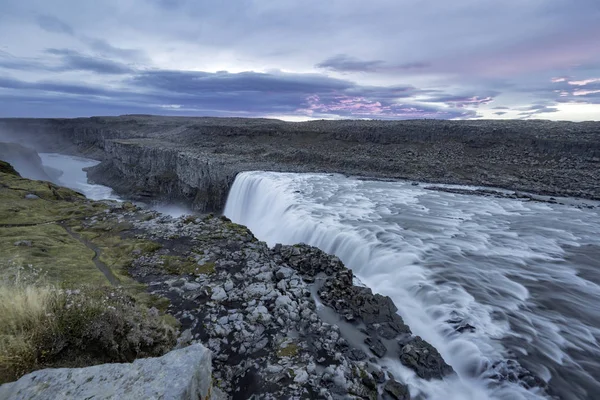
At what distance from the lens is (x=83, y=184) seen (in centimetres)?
6025

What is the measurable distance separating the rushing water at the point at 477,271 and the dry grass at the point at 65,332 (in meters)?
6.29

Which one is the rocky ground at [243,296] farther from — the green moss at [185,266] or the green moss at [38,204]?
the green moss at [38,204]

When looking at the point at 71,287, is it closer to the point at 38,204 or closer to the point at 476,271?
the point at 476,271

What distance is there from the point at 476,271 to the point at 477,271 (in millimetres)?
46

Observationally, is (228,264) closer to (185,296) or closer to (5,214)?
(185,296)

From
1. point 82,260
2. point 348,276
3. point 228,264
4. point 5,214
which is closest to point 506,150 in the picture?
point 348,276

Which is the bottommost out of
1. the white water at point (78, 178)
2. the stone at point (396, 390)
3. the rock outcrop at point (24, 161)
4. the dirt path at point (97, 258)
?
the white water at point (78, 178)

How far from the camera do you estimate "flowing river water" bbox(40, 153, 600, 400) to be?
8.32m

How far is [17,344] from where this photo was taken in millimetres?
4910

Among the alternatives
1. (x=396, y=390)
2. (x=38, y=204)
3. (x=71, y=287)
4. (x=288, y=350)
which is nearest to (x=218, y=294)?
(x=288, y=350)

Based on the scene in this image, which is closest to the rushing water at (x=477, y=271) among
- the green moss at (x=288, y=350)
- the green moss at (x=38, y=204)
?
the green moss at (x=288, y=350)

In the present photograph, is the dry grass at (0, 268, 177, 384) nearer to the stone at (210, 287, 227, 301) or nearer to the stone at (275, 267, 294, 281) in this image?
the stone at (210, 287, 227, 301)

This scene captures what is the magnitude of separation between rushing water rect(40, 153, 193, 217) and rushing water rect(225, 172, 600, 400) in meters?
23.5

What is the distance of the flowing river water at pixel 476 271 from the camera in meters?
8.32
